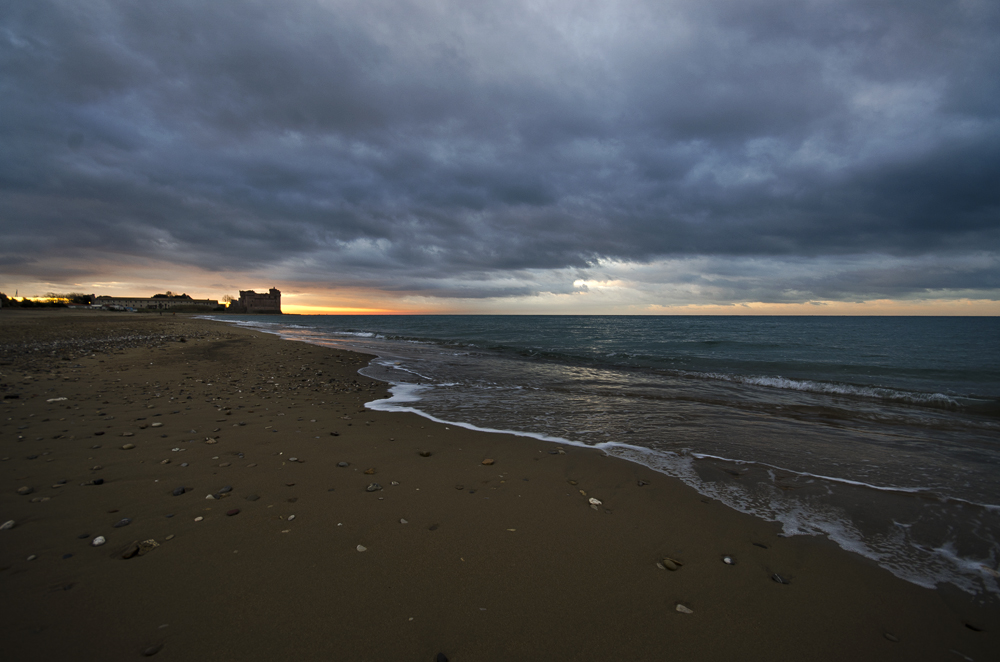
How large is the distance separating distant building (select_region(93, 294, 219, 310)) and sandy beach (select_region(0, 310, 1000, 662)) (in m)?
180

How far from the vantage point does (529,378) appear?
14227 mm

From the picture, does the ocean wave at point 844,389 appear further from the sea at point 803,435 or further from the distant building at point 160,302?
the distant building at point 160,302

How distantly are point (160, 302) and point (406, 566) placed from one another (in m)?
202

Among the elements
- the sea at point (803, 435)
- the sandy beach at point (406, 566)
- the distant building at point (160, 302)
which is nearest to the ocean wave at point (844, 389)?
the sea at point (803, 435)

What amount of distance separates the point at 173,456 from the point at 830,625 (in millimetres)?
7167

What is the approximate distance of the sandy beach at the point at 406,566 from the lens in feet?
7.91

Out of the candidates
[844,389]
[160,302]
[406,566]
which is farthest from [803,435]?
[160,302]

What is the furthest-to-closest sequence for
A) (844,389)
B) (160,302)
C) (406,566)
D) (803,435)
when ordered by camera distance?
(160,302) < (844,389) < (803,435) < (406,566)

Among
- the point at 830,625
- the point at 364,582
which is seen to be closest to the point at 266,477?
the point at 364,582

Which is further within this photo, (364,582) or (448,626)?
(364,582)

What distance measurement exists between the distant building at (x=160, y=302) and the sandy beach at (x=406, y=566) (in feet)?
590

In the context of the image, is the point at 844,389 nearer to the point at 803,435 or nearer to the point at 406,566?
the point at 803,435

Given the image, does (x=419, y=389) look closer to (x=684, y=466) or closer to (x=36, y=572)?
(x=684, y=466)

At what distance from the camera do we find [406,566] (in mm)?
3102
